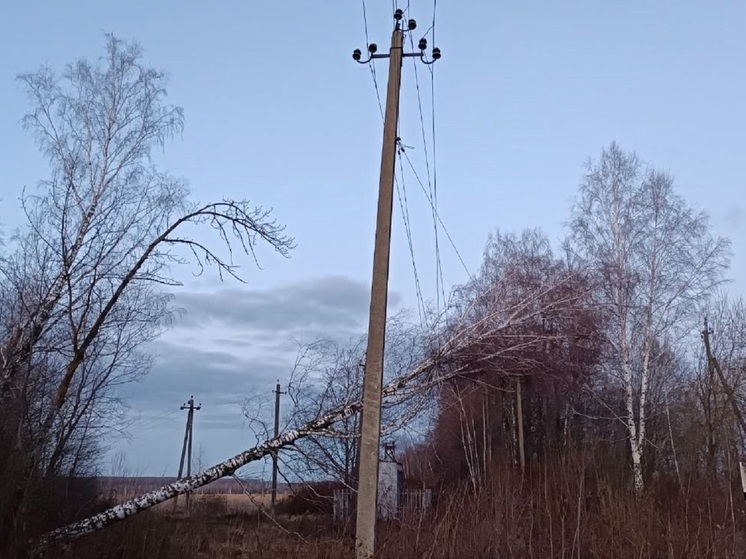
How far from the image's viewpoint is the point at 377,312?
8461 millimetres

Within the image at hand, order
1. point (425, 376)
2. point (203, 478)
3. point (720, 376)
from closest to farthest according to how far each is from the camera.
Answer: point (203, 478) → point (425, 376) → point (720, 376)

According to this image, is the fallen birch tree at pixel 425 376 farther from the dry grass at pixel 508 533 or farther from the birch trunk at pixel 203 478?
the dry grass at pixel 508 533

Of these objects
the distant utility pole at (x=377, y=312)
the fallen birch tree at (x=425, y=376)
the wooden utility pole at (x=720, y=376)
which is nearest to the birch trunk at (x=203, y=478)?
the fallen birch tree at (x=425, y=376)

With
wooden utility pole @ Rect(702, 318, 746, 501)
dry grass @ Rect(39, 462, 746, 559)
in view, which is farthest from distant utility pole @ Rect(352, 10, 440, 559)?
wooden utility pole @ Rect(702, 318, 746, 501)

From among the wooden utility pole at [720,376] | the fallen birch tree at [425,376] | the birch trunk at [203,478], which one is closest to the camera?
the birch trunk at [203,478]

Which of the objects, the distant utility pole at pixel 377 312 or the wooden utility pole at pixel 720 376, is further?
the wooden utility pole at pixel 720 376

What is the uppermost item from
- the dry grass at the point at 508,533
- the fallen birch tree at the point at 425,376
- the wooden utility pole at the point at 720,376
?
the wooden utility pole at the point at 720,376

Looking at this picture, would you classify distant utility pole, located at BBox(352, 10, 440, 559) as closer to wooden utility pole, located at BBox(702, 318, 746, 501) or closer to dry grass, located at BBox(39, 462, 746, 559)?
dry grass, located at BBox(39, 462, 746, 559)

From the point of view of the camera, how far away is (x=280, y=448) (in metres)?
9.84

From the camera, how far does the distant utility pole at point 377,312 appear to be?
7824 mm

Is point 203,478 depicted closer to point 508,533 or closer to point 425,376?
point 425,376

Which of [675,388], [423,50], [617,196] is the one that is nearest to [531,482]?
[423,50]

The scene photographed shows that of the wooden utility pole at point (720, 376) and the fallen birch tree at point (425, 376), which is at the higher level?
the wooden utility pole at point (720, 376)

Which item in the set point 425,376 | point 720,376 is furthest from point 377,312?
point 720,376
